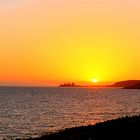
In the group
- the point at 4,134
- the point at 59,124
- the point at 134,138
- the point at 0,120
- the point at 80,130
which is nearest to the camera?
the point at 134,138

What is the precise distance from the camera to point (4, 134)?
180 feet

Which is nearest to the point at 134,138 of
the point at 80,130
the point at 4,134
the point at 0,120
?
the point at 80,130

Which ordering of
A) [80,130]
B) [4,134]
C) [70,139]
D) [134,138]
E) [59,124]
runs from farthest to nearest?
1. [59,124]
2. [4,134]
3. [80,130]
4. [70,139]
5. [134,138]

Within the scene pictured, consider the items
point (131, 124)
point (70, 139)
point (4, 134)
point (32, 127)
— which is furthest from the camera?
point (32, 127)

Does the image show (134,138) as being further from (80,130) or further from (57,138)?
(80,130)

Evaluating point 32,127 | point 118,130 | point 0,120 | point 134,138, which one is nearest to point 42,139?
point 118,130

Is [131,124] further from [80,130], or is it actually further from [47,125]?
[47,125]

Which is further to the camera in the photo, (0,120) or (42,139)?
(0,120)

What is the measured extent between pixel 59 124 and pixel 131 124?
3523cm

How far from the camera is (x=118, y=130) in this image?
3122 centimetres

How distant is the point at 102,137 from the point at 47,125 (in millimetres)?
38002

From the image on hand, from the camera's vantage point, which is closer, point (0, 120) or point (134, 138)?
point (134, 138)

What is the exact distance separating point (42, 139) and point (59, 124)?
108ft

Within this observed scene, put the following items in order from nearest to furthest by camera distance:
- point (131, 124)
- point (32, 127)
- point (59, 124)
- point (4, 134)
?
point (131, 124)
point (4, 134)
point (32, 127)
point (59, 124)
